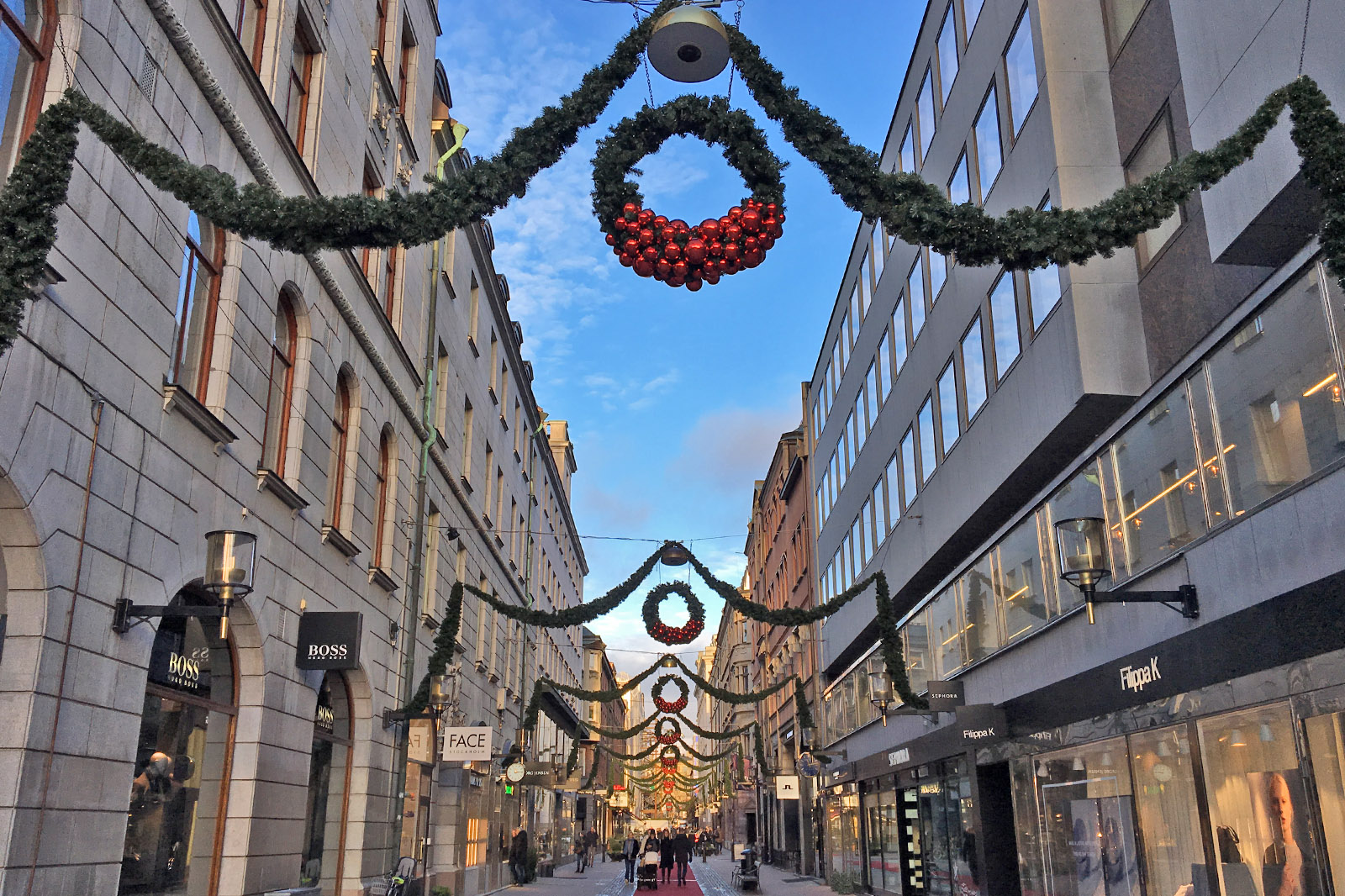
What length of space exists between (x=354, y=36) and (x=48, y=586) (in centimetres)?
1192

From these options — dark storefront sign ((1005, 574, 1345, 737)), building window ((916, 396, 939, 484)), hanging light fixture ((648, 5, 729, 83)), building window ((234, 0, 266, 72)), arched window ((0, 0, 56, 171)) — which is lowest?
dark storefront sign ((1005, 574, 1345, 737))

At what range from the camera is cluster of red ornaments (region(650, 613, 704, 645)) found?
73.0 feet

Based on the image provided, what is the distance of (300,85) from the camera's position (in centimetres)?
1502

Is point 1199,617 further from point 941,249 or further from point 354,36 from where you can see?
point 354,36

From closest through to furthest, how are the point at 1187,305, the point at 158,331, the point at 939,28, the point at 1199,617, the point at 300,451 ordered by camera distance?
the point at 158,331, the point at 1199,617, the point at 1187,305, the point at 300,451, the point at 939,28

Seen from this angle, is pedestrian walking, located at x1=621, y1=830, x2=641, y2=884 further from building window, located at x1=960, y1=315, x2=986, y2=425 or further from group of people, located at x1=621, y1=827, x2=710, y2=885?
building window, located at x1=960, y1=315, x2=986, y2=425

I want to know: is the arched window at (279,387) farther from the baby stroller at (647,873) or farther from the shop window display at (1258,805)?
the baby stroller at (647,873)

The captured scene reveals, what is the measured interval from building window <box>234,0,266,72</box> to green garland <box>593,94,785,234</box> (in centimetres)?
705

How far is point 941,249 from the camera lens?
7.35 meters

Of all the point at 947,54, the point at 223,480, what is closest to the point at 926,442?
the point at 947,54

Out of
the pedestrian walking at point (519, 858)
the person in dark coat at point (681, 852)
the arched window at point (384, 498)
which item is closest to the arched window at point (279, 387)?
the arched window at point (384, 498)

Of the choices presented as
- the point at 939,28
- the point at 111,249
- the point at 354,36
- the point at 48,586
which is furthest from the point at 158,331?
the point at 939,28

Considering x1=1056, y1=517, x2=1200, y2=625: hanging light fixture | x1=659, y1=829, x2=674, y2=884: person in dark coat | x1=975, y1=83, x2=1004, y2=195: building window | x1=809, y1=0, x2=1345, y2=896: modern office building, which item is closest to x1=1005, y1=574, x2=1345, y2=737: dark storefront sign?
x1=809, y1=0, x2=1345, y2=896: modern office building

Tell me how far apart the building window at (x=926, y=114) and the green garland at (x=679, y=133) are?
16035 millimetres
